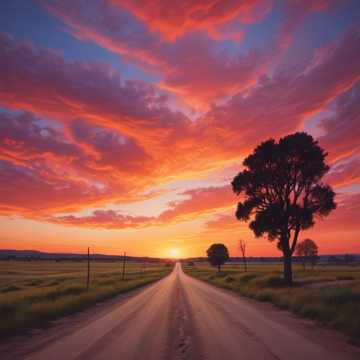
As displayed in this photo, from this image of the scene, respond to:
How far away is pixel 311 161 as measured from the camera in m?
26.3

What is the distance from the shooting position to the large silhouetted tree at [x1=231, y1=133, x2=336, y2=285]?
2631 centimetres

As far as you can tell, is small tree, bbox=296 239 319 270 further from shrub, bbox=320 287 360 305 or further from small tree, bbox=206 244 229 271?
shrub, bbox=320 287 360 305

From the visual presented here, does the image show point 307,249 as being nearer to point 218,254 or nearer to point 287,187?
point 218,254

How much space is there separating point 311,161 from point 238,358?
2294 cm

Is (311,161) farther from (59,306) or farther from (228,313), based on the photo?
(59,306)

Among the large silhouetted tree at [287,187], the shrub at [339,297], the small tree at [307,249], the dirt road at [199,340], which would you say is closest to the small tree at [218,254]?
the small tree at [307,249]

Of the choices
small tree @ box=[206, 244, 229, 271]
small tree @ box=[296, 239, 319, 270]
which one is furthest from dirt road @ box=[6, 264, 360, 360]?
small tree @ box=[296, 239, 319, 270]

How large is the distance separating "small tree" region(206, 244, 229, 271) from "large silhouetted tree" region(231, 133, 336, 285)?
6447 cm

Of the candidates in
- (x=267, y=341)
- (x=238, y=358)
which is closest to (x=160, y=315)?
(x=267, y=341)

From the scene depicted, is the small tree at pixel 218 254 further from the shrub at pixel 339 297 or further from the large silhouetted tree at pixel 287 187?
the shrub at pixel 339 297

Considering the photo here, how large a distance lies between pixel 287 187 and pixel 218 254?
67867 millimetres

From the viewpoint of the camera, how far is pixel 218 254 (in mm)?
90750

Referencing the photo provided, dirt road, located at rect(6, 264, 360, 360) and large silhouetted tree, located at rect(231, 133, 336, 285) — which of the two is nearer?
dirt road, located at rect(6, 264, 360, 360)

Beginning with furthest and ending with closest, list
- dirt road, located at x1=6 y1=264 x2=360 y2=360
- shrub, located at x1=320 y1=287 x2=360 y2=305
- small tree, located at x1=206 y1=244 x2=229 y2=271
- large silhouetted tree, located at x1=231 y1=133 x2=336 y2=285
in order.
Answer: small tree, located at x1=206 y1=244 x2=229 y2=271 → large silhouetted tree, located at x1=231 y1=133 x2=336 y2=285 → shrub, located at x1=320 y1=287 x2=360 y2=305 → dirt road, located at x1=6 y1=264 x2=360 y2=360
